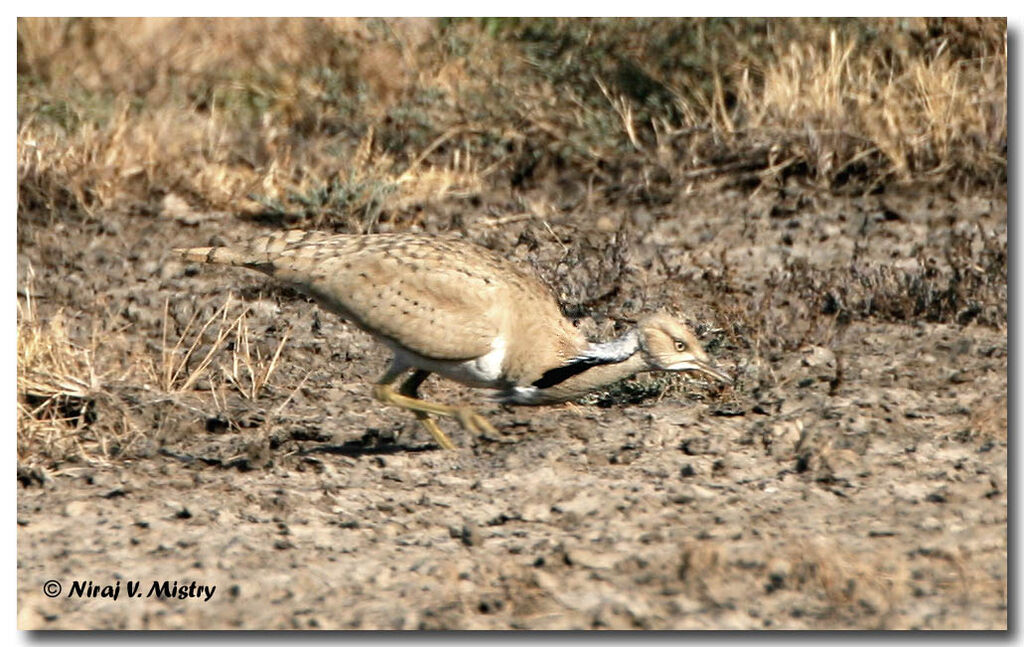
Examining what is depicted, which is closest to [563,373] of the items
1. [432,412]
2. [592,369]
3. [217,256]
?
[592,369]

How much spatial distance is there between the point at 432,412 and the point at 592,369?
749 mm

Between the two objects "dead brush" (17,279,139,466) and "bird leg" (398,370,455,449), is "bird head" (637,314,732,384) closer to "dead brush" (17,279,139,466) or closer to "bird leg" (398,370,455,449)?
"bird leg" (398,370,455,449)

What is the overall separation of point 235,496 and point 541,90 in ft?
16.6

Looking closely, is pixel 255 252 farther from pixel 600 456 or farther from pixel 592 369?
pixel 600 456

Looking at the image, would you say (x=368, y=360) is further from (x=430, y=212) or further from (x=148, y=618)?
(x=148, y=618)

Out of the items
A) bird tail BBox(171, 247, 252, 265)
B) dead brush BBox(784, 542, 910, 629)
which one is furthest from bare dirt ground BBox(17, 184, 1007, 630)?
bird tail BBox(171, 247, 252, 265)

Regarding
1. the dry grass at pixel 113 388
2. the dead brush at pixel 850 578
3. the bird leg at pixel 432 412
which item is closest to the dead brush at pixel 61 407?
the dry grass at pixel 113 388

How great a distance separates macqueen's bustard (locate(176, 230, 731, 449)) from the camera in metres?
6.71

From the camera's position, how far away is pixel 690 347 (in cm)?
678

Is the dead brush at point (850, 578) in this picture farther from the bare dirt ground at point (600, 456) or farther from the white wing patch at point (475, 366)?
the white wing patch at point (475, 366)

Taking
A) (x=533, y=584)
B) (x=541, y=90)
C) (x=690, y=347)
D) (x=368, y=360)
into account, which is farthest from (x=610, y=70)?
(x=533, y=584)

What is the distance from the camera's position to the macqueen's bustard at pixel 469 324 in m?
6.71

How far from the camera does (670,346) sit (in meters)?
6.77

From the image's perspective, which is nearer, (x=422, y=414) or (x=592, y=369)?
(x=592, y=369)
